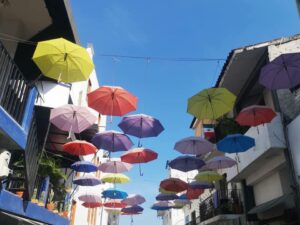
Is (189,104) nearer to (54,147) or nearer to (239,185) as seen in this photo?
(54,147)

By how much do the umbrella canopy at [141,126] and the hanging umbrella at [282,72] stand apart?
160 inches

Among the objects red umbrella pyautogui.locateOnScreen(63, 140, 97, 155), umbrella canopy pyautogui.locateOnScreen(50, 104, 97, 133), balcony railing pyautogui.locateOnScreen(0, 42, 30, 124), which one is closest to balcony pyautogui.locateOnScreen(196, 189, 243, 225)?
red umbrella pyautogui.locateOnScreen(63, 140, 97, 155)

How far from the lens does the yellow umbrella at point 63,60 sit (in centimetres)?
873

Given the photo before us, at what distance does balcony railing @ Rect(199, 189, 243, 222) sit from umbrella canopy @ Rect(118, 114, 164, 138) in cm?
742

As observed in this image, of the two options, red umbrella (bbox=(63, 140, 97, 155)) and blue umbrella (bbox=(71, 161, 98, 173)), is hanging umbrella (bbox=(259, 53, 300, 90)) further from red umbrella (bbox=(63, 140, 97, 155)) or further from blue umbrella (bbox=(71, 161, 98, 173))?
blue umbrella (bbox=(71, 161, 98, 173))

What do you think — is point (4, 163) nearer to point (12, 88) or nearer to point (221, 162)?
point (12, 88)

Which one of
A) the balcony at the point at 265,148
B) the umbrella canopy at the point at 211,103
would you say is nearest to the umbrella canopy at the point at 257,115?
the umbrella canopy at the point at 211,103

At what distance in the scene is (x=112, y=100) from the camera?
11055mm

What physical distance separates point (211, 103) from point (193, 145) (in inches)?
92.4

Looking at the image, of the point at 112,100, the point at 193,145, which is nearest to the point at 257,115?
the point at 193,145

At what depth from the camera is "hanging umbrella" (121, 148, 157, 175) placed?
1341 cm

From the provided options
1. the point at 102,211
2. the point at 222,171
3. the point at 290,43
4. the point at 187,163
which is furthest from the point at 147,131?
the point at 102,211

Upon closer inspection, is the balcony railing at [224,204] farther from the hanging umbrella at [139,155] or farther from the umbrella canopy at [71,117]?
the umbrella canopy at [71,117]

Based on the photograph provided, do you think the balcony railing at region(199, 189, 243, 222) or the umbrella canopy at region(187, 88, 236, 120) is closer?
the umbrella canopy at region(187, 88, 236, 120)
